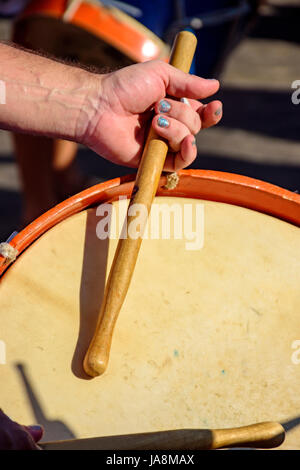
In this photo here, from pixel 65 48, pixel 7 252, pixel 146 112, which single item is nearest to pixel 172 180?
pixel 146 112

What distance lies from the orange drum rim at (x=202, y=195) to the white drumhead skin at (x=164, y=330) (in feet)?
0.05

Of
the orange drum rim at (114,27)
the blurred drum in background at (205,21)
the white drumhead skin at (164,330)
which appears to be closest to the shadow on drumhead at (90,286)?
the white drumhead skin at (164,330)

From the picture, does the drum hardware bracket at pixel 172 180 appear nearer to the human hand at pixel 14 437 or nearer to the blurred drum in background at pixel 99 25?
the human hand at pixel 14 437

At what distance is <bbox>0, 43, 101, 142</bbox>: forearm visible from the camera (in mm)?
1020

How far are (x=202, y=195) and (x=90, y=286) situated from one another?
26 centimetres

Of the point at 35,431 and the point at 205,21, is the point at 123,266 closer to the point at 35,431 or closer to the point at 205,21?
the point at 35,431

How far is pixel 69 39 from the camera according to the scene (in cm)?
181

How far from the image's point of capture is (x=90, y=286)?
0.88 metres

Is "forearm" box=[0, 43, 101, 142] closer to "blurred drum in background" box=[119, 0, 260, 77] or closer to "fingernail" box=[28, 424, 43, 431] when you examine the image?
"fingernail" box=[28, 424, 43, 431]

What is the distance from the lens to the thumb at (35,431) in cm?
69

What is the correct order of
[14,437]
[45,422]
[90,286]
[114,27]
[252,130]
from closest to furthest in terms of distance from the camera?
[14,437]
[45,422]
[90,286]
[114,27]
[252,130]

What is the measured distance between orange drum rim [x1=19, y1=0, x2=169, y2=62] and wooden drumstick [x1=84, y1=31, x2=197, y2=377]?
778mm

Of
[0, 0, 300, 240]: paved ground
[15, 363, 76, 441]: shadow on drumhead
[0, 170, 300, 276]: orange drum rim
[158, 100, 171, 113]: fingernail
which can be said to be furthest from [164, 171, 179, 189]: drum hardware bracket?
[0, 0, 300, 240]: paved ground

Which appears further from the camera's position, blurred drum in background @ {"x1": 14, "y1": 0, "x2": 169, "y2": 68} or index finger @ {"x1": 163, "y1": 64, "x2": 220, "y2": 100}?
blurred drum in background @ {"x1": 14, "y1": 0, "x2": 169, "y2": 68}
